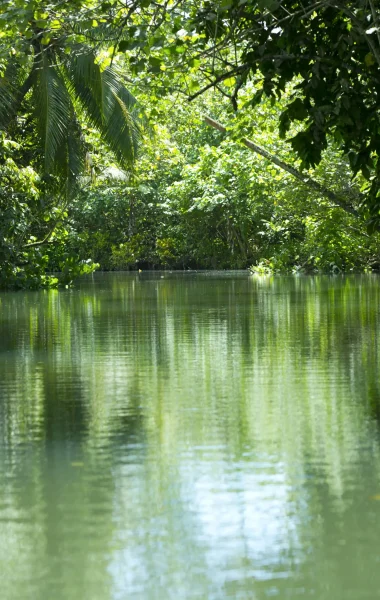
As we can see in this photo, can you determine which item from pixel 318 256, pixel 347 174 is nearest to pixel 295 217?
pixel 318 256

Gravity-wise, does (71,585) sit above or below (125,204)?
below

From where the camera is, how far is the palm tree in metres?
22.5

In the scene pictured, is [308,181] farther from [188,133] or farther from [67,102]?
[188,133]

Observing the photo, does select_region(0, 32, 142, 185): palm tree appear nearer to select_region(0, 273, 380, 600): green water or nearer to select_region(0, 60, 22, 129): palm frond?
select_region(0, 60, 22, 129): palm frond

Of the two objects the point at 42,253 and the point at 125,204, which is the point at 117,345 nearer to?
the point at 42,253

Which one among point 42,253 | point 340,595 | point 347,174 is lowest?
point 340,595

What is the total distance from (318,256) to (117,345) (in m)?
25.1

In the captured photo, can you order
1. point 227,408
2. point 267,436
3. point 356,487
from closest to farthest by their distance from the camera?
point 356,487
point 267,436
point 227,408

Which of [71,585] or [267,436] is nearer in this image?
[71,585]

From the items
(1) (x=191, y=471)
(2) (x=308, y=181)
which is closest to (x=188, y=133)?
(2) (x=308, y=181)

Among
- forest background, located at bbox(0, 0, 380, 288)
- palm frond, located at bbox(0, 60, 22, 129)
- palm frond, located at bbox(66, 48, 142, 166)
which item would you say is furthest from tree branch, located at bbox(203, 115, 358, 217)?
palm frond, located at bbox(0, 60, 22, 129)

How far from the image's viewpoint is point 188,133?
34781mm

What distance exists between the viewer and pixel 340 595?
9.94 ft

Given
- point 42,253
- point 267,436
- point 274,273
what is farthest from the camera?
point 274,273
